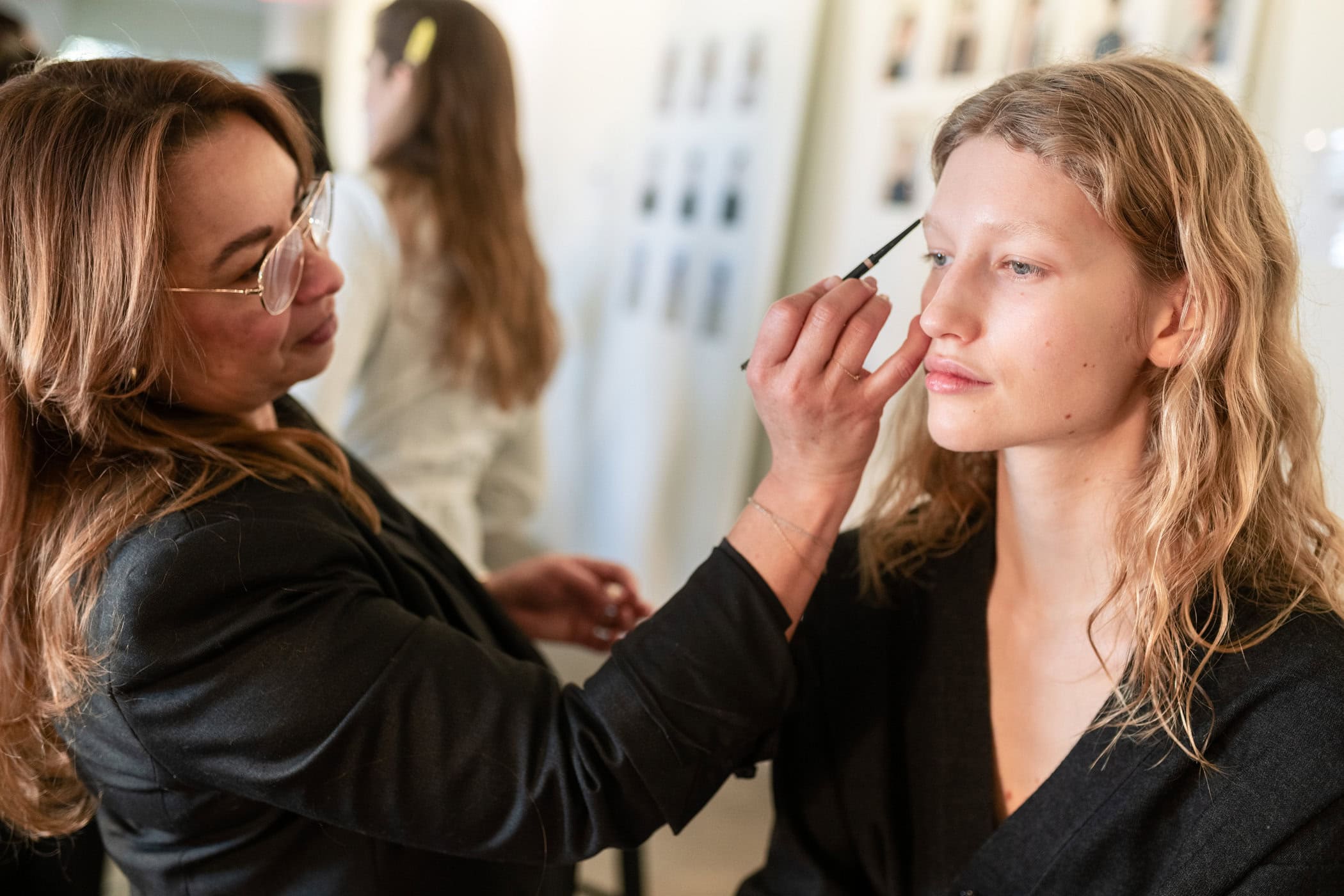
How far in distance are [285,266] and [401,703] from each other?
1.45 ft

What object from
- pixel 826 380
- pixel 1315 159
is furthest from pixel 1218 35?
pixel 826 380

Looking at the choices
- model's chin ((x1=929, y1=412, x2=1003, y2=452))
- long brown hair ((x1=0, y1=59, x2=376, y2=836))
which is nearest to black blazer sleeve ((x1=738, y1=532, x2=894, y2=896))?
model's chin ((x1=929, y1=412, x2=1003, y2=452))

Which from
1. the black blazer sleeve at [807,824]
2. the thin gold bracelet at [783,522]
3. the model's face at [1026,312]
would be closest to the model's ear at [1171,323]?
the model's face at [1026,312]

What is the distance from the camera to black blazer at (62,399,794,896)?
3.12 ft

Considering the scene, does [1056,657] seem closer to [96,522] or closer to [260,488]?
[260,488]

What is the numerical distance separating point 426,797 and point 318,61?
3696mm

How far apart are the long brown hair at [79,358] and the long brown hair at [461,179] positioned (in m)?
1.01

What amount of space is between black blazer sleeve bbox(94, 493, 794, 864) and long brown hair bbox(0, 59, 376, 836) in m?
0.06

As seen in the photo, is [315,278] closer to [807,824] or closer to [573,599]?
[573,599]

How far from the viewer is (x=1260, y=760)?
0.97 meters

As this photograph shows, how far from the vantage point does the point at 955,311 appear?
1.02 metres

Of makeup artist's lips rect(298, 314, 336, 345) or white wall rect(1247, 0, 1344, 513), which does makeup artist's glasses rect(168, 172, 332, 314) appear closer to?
makeup artist's lips rect(298, 314, 336, 345)

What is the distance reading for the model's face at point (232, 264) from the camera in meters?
1.04

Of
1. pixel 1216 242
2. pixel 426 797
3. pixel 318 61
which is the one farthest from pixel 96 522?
pixel 318 61
